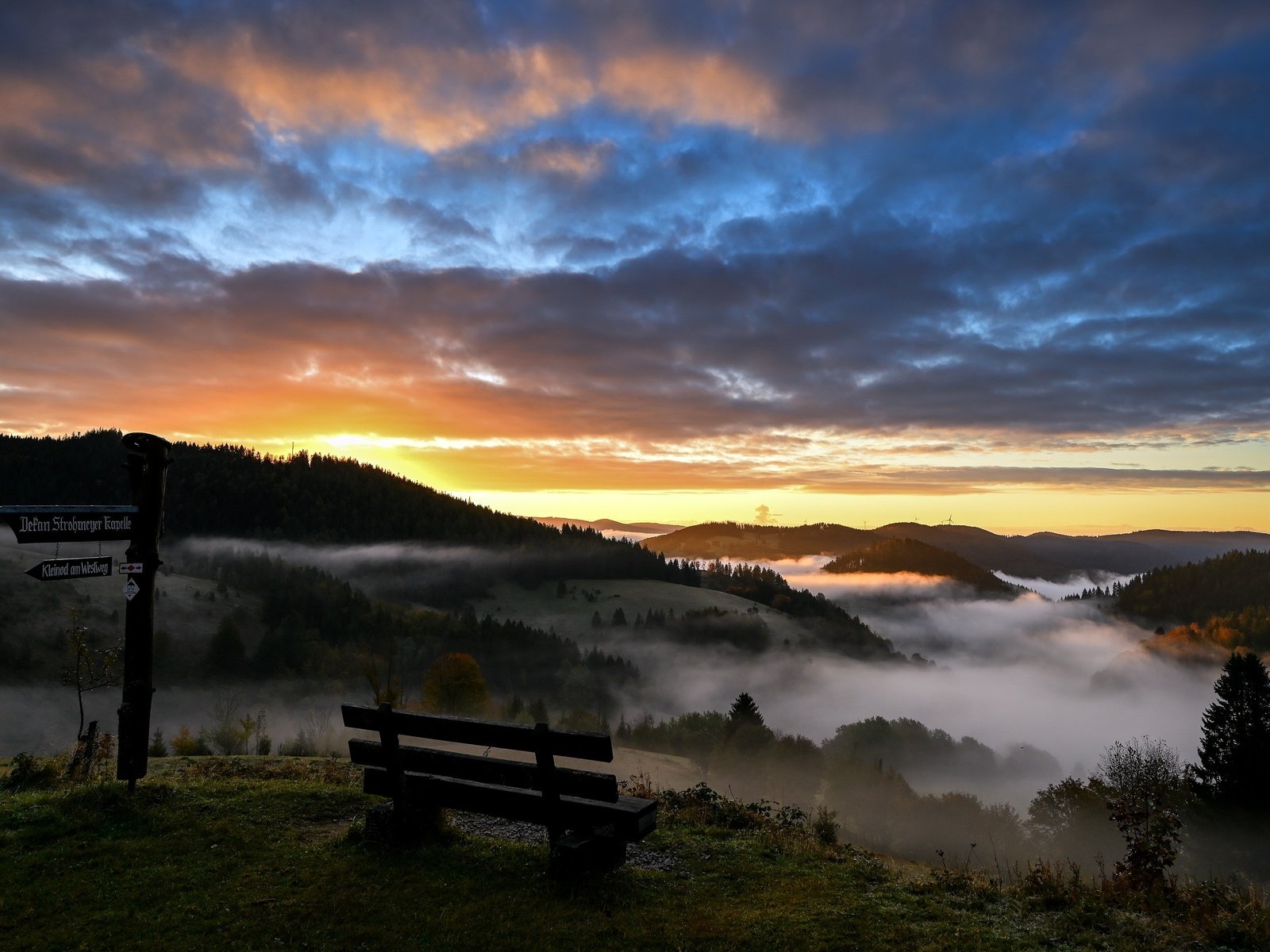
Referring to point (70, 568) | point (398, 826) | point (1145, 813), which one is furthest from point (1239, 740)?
point (70, 568)

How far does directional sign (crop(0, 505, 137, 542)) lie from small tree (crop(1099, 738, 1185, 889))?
15.5m

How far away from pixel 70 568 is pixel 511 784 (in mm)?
7750

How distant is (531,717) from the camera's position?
101625 millimetres

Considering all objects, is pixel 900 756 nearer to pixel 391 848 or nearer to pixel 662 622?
pixel 662 622

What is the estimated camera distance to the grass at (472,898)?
7.03 metres

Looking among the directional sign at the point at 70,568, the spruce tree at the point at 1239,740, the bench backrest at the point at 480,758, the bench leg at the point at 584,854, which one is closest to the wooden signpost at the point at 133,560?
the directional sign at the point at 70,568

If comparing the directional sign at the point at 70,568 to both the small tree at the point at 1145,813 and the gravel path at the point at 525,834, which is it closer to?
the gravel path at the point at 525,834

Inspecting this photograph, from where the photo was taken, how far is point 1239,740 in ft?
173

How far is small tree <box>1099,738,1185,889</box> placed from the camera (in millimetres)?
10281

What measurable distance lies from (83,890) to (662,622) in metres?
177

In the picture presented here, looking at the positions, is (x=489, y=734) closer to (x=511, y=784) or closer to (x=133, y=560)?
(x=511, y=784)

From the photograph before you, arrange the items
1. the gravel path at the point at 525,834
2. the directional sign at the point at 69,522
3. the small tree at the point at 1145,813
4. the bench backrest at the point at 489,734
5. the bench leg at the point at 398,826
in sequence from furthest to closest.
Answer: the small tree at the point at 1145,813
the directional sign at the point at 69,522
the gravel path at the point at 525,834
the bench leg at the point at 398,826
the bench backrest at the point at 489,734

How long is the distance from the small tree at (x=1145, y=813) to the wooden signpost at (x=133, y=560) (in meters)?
14.4

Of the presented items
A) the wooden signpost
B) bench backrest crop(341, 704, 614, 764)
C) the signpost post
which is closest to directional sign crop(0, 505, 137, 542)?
the wooden signpost
